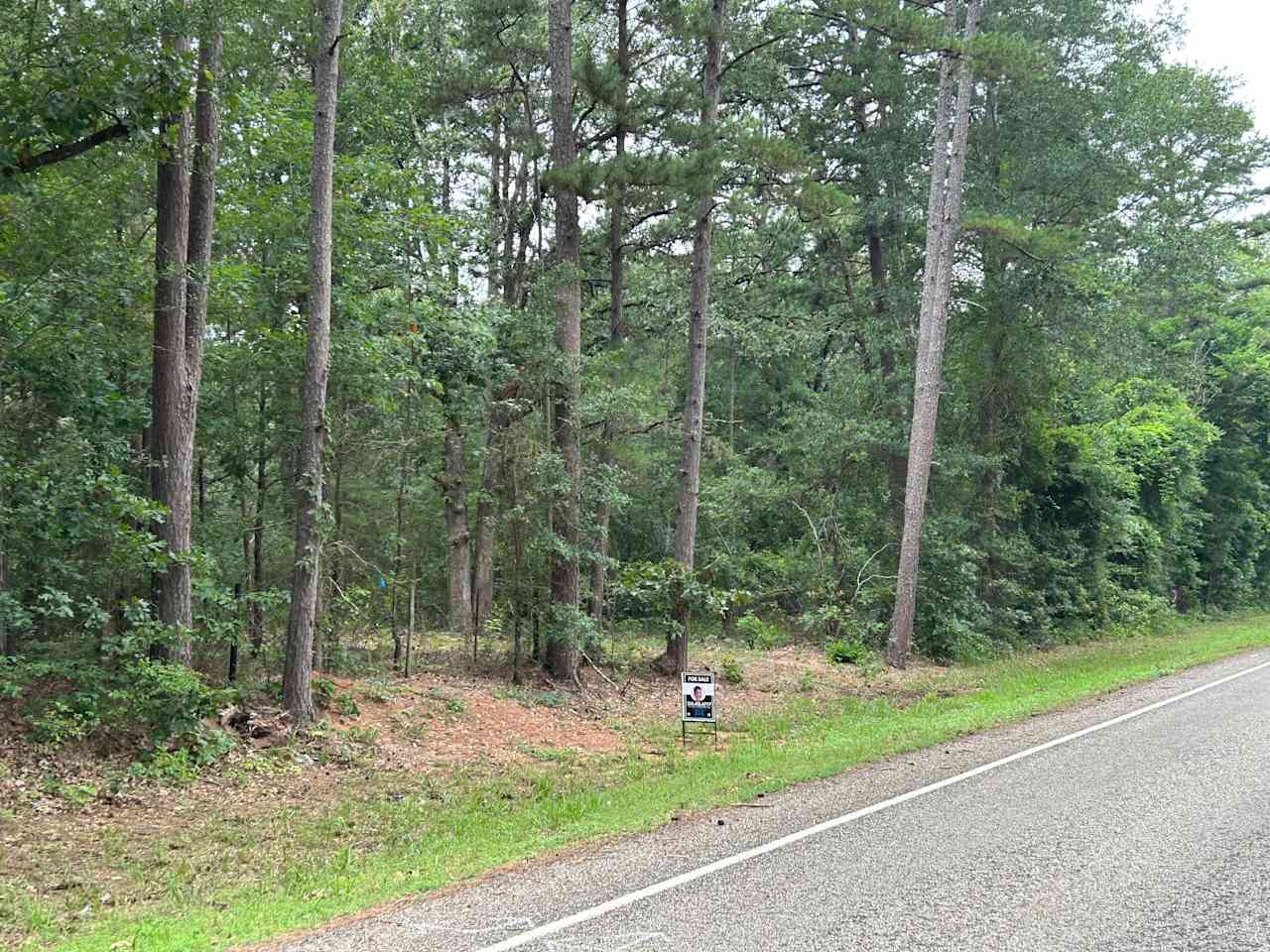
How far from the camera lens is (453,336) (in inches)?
526

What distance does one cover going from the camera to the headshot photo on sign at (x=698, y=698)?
430 inches

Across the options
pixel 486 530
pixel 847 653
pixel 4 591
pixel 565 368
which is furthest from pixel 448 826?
pixel 847 653

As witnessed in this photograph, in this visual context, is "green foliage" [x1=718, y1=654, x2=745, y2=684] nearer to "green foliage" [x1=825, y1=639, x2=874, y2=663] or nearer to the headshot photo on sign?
"green foliage" [x1=825, y1=639, x2=874, y2=663]

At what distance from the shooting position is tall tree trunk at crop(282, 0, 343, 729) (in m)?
10.4

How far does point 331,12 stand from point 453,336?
4.33m

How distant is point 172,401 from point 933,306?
13556mm

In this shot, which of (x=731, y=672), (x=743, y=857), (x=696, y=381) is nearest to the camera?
(x=743, y=857)

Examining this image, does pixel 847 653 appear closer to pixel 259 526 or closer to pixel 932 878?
pixel 259 526

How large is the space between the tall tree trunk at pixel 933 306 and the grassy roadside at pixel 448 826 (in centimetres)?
468

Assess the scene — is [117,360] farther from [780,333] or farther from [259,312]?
[780,333]

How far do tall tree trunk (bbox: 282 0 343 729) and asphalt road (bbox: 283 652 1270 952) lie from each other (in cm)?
521

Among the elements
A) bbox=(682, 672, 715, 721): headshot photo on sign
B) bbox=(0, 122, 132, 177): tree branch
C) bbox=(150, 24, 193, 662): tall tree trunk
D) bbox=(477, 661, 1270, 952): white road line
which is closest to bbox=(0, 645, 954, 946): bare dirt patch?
bbox=(682, 672, 715, 721): headshot photo on sign

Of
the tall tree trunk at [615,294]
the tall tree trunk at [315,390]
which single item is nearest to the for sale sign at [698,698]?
the tall tree trunk at [615,294]

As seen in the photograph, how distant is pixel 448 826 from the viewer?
309 inches
